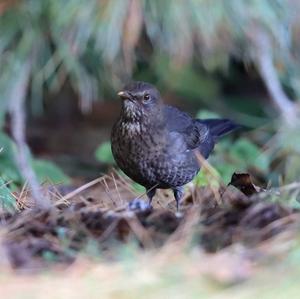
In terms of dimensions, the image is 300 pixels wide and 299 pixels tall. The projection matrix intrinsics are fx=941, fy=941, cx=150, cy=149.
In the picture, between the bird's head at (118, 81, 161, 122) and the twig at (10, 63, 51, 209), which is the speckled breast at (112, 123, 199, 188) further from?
the twig at (10, 63, 51, 209)

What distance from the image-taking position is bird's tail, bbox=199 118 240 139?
18.6 feet

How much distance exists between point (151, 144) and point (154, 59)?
3.10 metres

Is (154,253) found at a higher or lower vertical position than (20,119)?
higher

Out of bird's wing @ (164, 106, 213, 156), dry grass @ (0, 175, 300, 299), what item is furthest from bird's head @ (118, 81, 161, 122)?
dry grass @ (0, 175, 300, 299)

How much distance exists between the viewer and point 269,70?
6660 millimetres

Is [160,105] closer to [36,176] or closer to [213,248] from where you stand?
[36,176]

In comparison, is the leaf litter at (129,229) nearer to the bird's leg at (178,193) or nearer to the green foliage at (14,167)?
the bird's leg at (178,193)

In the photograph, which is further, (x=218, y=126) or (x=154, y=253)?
(x=218, y=126)

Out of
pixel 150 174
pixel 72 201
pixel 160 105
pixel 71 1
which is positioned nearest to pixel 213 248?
pixel 72 201

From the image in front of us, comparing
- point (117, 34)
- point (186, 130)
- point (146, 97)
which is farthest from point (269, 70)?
point (146, 97)

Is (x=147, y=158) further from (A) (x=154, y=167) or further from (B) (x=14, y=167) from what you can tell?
(B) (x=14, y=167)

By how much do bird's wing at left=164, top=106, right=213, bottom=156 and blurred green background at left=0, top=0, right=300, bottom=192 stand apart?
28 centimetres

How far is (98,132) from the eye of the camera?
28.8ft

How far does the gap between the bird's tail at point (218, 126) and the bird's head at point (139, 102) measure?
0.72 meters
